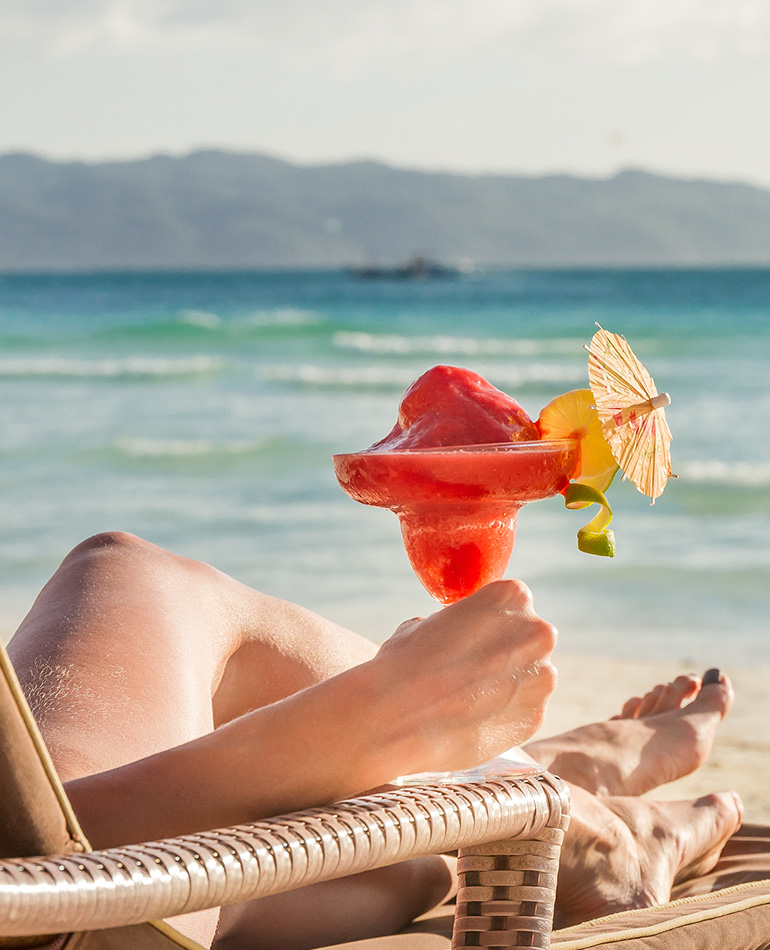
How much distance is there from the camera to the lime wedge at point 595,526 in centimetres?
137

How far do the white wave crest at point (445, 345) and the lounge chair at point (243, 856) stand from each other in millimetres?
16626

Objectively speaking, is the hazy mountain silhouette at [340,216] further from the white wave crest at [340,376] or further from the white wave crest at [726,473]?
the white wave crest at [726,473]

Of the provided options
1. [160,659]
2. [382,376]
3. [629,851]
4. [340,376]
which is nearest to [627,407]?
[160,659]

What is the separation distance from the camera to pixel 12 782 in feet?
3.05

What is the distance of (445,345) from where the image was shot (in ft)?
63.2

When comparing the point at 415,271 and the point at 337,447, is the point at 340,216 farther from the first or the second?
the point at 337,447

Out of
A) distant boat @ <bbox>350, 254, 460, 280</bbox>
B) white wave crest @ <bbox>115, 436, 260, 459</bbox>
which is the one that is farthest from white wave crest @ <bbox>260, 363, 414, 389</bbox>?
distant boat @ <bbox>350, 254, 460, 280</bbox>

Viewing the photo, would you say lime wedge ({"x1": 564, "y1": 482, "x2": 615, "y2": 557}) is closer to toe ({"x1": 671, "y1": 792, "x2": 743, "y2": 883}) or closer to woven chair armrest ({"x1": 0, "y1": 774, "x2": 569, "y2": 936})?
woven chair armrest ({"x1": 0, "y1": 774, "x2": 569, "y2": 936})

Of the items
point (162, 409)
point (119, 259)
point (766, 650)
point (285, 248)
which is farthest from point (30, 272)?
point (766, 650)

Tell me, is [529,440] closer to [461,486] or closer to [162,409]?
[461,486]

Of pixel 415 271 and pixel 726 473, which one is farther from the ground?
pixel 415 271

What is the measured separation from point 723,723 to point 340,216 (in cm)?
3772

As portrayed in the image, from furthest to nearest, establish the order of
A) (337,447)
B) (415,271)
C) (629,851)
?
(415,271)
(337,447)
(629,851)

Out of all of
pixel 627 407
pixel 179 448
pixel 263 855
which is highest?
pixel 627 407
